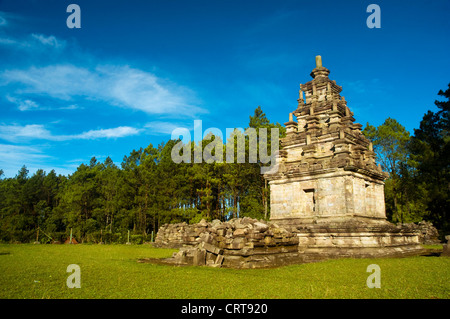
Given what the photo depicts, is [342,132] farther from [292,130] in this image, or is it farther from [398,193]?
[398,193]

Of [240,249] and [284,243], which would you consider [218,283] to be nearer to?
[240,249]

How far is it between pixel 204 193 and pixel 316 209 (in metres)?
23.7

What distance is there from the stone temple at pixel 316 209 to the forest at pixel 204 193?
1350 cm

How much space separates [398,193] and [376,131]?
26.9 ft

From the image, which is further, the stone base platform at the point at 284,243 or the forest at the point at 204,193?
the forest at the point at 204,193

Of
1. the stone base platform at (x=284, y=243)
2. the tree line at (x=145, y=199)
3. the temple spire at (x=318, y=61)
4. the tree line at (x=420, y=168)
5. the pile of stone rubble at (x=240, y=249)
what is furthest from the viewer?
the tree line at (x=145, y=199)

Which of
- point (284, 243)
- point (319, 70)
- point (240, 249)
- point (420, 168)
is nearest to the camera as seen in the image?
point (240, 249)

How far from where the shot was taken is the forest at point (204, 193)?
1140 inches

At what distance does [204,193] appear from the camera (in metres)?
38.1

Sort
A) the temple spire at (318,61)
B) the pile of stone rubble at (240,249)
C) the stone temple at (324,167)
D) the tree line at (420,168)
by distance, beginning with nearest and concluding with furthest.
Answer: the pile of stone rubble at (240,249) → the stone temple at (324,167) → the temple spire at (318,61) → the tree line at (420,168)

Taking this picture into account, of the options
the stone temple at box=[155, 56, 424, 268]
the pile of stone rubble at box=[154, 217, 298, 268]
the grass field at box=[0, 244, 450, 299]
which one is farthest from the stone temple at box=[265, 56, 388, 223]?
the grass field at box=[0, 244, 450, 299]

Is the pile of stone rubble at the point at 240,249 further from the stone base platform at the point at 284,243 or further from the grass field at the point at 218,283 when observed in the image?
the grass field at the point at 218,283

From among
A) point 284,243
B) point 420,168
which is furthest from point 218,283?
point 420,168

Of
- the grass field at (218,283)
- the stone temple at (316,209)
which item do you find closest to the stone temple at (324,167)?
the stone temple at (316,209)
